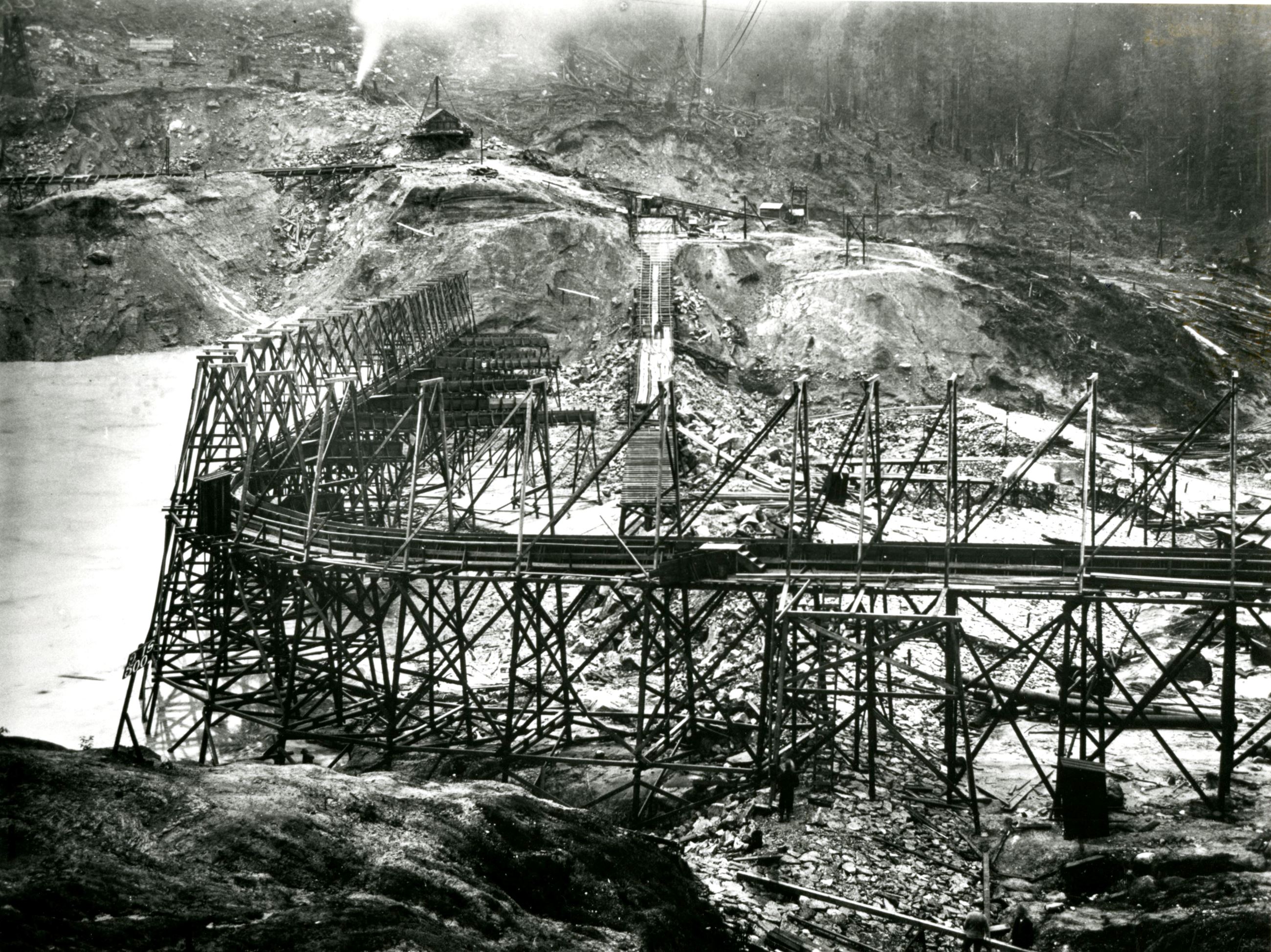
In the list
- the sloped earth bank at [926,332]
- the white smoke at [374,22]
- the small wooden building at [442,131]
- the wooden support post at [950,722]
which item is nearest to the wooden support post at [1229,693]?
the wooden support post at [950,722]

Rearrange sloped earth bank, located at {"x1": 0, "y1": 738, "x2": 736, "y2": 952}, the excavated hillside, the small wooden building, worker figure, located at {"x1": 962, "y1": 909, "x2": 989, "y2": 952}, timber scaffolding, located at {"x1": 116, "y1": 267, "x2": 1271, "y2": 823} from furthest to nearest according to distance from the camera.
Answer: the small wooden building → the excavated hillside → timber scaffolding, located at {"x1": 116, "y1": 267, "x2": 1271, "y2": 823} → worker figure, located at {"x1": 962, "y1": 909, "x2": 989, "y2": 952} → sloped earth bank, located at {"x1": 0, "y1": 738, "x2": 736, "y2": 952}

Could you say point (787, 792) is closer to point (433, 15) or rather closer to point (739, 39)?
point (433, 15)

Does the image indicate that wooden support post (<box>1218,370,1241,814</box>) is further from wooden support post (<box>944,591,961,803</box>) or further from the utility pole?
the utility pole

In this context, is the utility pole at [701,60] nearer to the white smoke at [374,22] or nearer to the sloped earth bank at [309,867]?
the white smoke at [374,22]

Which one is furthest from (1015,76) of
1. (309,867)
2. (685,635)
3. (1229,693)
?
(309,867)

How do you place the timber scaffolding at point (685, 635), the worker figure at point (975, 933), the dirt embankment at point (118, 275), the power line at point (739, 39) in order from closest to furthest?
the worker figure at point (975, 933) < the timber scaffolding at point (685, 635) < the dirt embankment at point (118, 275) < the power line at point (739, 39)

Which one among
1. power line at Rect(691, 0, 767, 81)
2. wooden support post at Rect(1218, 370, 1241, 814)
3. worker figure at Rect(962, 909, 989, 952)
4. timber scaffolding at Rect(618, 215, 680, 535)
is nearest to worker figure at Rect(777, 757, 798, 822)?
worker figure at Rect(962, 909, 989, 952)
